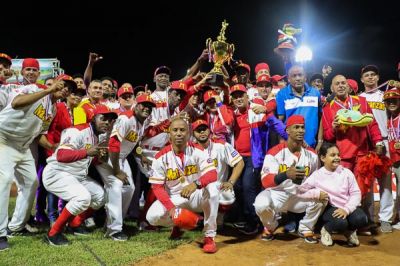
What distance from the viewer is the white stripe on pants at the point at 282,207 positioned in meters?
5.51

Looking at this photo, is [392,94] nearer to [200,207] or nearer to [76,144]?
[200,207]

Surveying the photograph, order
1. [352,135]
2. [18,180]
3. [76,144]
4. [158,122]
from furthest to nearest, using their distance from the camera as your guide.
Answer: [158,122]
[352,135]
[18,180]
[76,144]

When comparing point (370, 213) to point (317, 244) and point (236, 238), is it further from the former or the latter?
point (236, 238)

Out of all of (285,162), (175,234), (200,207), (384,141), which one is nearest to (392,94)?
(384,141)

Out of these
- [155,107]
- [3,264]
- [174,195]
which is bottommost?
[3,264]

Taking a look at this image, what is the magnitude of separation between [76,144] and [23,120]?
75 cm

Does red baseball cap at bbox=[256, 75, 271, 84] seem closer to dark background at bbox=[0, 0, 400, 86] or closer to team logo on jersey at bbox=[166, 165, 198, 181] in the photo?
team logo on jersey at bbox=[166, 165, 198, 181]

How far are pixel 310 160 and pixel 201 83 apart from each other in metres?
2.12

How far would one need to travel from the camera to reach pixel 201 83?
21.6ft

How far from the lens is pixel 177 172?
218 inches

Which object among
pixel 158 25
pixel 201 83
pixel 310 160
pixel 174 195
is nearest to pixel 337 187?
pixel 310 160

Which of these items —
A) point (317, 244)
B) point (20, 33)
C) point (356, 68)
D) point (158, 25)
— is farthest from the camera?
point (158, 25)

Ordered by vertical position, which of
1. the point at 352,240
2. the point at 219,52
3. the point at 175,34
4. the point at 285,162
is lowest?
the point at 352,240

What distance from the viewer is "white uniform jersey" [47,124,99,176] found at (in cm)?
559
